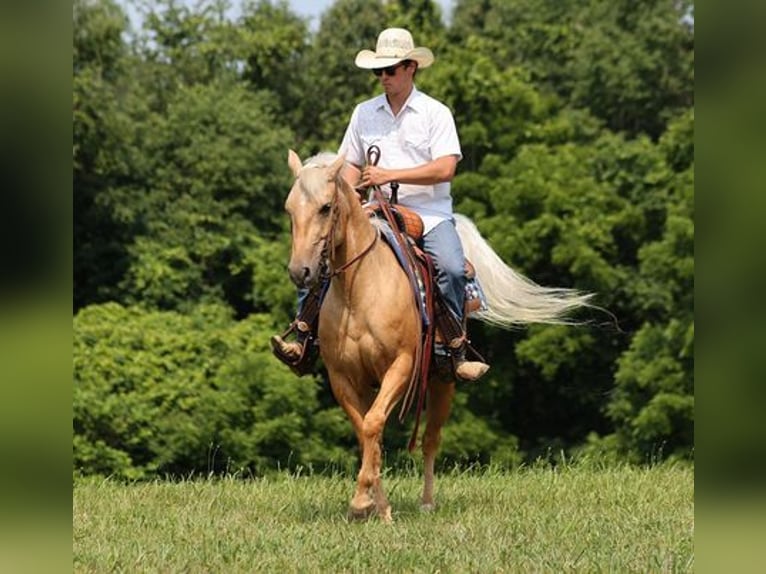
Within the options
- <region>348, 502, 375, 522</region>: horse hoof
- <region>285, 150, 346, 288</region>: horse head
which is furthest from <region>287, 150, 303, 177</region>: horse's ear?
<region>348, 502, 375, 522</region>: horse hoof

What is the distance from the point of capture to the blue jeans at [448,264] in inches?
340

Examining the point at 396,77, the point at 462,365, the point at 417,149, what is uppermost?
the point at 396,77

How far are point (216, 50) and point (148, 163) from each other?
7153 millimetres

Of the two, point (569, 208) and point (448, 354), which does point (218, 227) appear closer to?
point (569, 208)

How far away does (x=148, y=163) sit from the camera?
1566 inches

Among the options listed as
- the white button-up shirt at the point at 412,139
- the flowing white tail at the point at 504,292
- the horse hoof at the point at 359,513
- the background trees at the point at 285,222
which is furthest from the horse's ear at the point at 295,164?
the background trees at the point at 285,222

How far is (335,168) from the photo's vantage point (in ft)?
25.0

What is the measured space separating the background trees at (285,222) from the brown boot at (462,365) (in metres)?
17.3

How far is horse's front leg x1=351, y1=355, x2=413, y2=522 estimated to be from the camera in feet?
26.0

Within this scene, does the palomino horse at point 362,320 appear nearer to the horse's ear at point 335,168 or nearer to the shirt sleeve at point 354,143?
the horse's ear at point 335,168

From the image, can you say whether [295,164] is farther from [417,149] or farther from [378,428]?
[378,428]

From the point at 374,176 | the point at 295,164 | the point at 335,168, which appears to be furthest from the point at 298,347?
the point at 335,168

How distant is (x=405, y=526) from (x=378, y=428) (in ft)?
2.05
